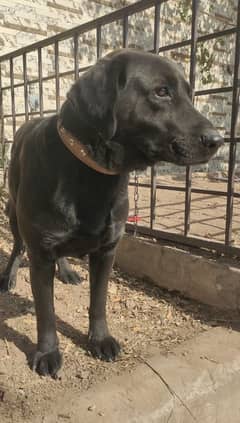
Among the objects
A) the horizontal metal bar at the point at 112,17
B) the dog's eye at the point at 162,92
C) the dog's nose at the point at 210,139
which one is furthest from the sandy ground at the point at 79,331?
the horizontal metal bar at the point at 112,17

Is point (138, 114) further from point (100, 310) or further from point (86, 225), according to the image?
point (100, 310)

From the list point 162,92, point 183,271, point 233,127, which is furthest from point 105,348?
point 233,127

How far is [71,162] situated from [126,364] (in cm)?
103

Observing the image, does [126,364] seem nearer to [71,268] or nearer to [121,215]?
[121,215]

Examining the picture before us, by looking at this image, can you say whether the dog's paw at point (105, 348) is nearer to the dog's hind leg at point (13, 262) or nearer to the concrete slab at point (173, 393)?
the concrete slab at point (173, 393)

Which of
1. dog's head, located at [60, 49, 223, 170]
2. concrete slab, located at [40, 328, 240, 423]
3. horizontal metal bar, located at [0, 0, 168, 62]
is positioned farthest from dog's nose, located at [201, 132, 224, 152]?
horizontal metal bar, located at [0, 0, 168, 62]

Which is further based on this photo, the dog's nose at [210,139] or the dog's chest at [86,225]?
the dog's chest at [86,225]

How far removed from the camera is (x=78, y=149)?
6.23ft

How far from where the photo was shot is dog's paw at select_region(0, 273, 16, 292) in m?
2.96

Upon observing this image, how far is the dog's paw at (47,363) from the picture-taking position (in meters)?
2.04

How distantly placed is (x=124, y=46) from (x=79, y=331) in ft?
6.66

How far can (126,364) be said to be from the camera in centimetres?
218

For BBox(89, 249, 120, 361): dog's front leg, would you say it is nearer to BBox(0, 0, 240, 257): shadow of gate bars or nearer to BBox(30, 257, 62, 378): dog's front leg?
BBox(30, 257, 62, 378): dog's front leg

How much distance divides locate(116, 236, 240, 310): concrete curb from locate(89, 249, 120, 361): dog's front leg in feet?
2.55
